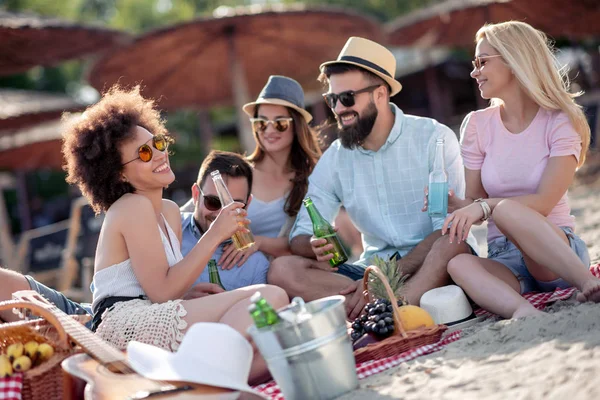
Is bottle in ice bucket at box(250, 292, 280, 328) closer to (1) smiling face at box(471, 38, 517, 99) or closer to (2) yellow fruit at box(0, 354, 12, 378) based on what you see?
(2) yellow fruit at box(0, 354, 12, 378)

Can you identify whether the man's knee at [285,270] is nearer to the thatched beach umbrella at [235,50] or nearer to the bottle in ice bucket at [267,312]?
Answer: the bottle in ice bucket at [267,312]

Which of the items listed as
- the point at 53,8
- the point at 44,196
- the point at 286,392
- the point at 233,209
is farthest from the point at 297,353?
the point at 53,8

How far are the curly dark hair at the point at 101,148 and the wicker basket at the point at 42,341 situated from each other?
72cm

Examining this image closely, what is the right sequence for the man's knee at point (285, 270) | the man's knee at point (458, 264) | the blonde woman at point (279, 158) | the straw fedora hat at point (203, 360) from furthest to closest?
the blonde woman at point (279, 158) → the man's knee at point (285, 270) → the man's knee at point (458, 264) → the straw fedora hat at point (203, 360)

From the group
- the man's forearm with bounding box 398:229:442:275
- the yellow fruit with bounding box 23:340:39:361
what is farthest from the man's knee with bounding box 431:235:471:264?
the yellow fruit with bounding box 23:340:39:361

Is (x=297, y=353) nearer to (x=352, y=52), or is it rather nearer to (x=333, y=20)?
(x=352, y=52)

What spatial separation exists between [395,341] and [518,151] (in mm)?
1523

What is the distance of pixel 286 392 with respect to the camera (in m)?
2.75

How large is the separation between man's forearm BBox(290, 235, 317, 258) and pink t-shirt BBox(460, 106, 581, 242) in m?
1.15

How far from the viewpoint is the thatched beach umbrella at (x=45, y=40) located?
7.59m

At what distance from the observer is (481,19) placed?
1168cm

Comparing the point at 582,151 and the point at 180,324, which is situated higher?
the point at 582,151

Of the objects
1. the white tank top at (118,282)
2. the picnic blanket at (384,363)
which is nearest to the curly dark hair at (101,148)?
the white tank top at (118,282)

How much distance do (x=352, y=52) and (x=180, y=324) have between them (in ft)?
7.55
